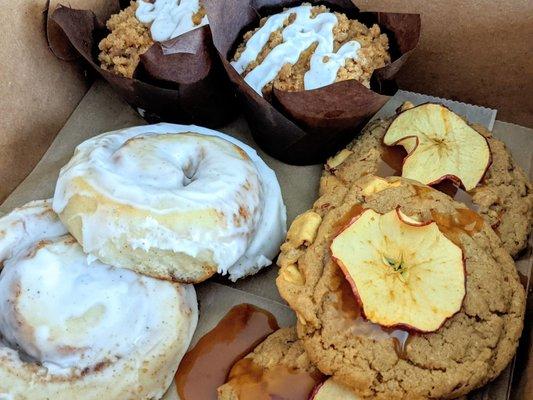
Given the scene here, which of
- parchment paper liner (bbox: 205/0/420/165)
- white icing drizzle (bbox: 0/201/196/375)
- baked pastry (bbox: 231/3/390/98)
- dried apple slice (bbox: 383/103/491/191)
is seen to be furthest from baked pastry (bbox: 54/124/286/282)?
dried apple slice (bbox: 383/103/491/191)

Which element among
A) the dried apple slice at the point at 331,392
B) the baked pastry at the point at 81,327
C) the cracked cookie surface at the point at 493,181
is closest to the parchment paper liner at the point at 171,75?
the cracked cookie surface at the point at 493,181

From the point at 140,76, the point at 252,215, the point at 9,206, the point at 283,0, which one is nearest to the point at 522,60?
the point at 283,0

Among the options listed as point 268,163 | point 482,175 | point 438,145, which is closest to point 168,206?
point 268,163

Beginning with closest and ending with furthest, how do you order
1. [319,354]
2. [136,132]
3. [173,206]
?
[319,354] < [173,206] < [136,132]

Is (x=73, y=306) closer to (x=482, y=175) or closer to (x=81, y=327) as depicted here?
(x=81, y=327)

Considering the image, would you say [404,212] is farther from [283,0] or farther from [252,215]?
[283,0]

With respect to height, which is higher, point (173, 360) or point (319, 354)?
point (319, 354)
